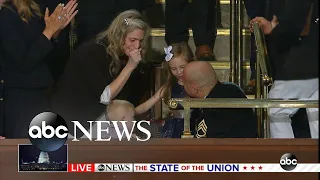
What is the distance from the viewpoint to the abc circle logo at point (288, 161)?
429 cm

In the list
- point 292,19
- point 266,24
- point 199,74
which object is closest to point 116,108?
point 199,74

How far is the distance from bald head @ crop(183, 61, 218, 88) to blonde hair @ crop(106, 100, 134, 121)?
0.33 metres

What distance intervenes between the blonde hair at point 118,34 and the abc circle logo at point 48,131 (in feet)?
1.25

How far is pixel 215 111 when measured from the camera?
4.27 metres

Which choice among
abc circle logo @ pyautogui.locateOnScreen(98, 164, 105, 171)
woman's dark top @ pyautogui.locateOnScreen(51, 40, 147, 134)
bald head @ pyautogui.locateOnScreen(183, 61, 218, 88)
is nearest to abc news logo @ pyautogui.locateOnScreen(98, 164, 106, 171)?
abc circle logo @ pyautogui.locateOnScreen(98, 164, 105, 171)

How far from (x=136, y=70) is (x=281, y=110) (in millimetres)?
794

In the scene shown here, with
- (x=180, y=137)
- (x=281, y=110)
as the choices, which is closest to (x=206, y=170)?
(x=180, y=137)

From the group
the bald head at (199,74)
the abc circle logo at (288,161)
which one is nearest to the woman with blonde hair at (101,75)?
the bald head at (199,74)

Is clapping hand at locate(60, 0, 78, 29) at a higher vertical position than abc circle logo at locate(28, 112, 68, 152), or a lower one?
higher

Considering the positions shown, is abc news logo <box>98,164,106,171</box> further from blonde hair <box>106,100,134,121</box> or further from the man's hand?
the man's hand

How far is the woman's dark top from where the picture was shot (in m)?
4.24

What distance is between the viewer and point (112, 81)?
167 inches

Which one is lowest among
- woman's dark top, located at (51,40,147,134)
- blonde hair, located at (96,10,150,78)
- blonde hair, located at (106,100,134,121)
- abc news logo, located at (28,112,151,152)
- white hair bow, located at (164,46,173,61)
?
abc news logo, located at (28,112,151,152)

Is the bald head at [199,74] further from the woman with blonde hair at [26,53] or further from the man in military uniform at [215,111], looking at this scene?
the woman with blonde hair at [26,53]
